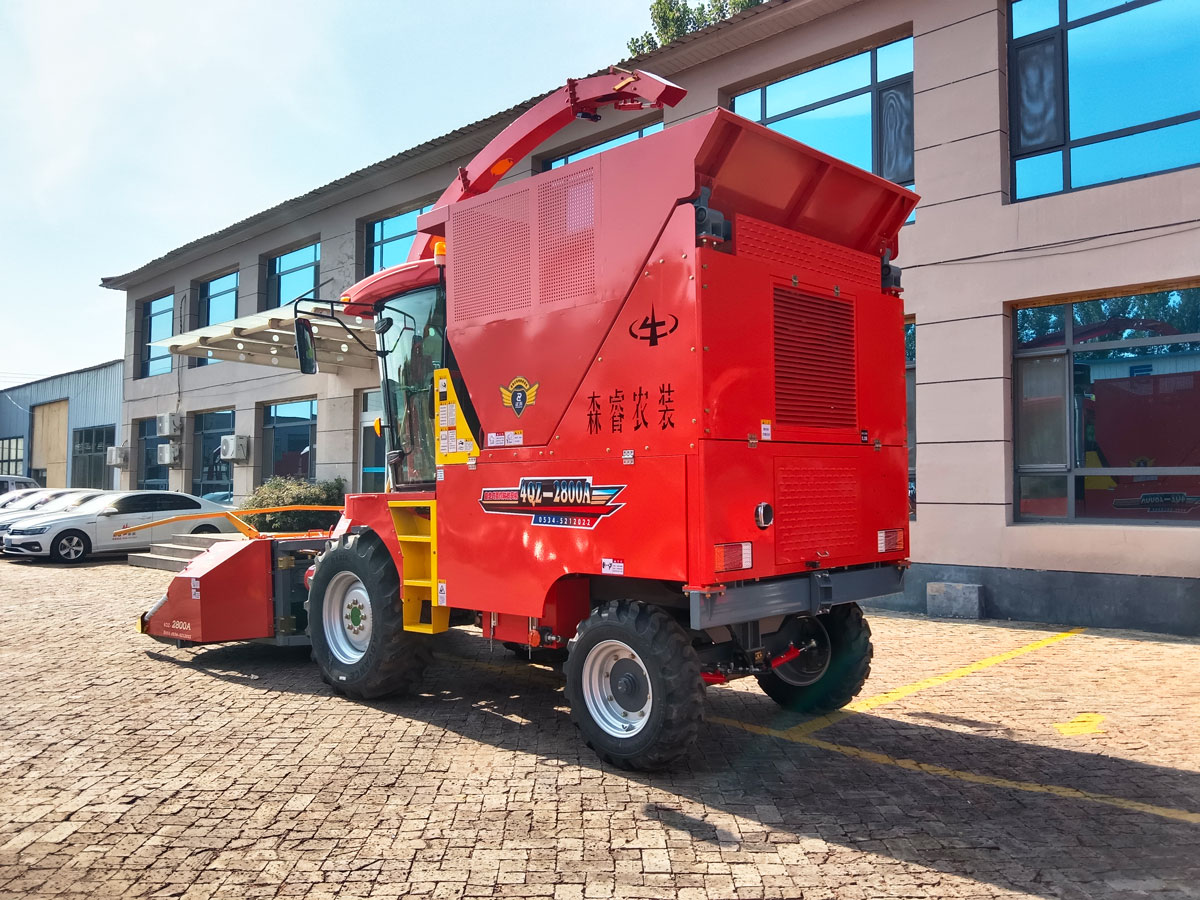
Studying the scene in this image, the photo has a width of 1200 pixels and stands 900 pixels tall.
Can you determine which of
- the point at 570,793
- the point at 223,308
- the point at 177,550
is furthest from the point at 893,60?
the point at 223,308

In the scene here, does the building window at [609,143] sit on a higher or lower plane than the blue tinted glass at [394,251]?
higher

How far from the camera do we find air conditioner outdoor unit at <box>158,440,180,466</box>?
24.0 meters

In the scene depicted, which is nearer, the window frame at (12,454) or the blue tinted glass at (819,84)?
the blue tinted glass at (819,84)

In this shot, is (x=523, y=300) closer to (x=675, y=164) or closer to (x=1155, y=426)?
(x=675, y=164)

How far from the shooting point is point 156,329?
26781 mm

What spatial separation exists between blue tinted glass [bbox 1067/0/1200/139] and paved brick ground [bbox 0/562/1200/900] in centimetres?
628

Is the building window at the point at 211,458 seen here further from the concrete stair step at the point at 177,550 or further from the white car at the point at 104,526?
the concrete stair step at the point at 177,550

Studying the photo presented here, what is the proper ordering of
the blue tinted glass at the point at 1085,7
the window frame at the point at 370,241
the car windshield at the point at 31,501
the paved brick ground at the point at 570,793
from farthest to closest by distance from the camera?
1. the car windshield at the point at 31,501
2. the window frame at the point at 370,241
3. the blue tinted glass at the point at 1085,7
4. the paved brick ground at the point at 570,793

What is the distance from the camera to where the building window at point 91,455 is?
31.3 meters

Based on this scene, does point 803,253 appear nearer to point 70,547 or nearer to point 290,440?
point 70,547

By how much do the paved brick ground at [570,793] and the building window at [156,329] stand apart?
21204 mm

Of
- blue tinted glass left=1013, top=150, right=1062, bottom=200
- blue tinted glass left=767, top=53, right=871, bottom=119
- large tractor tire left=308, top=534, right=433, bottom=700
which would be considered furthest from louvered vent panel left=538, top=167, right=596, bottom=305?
blue tinted glass left=767, top=53, right=871, bottom=119

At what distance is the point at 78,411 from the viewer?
1321 inches

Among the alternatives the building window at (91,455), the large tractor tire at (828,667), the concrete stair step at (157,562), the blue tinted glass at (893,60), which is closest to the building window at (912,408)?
the blue tinted glass at (893,60)
